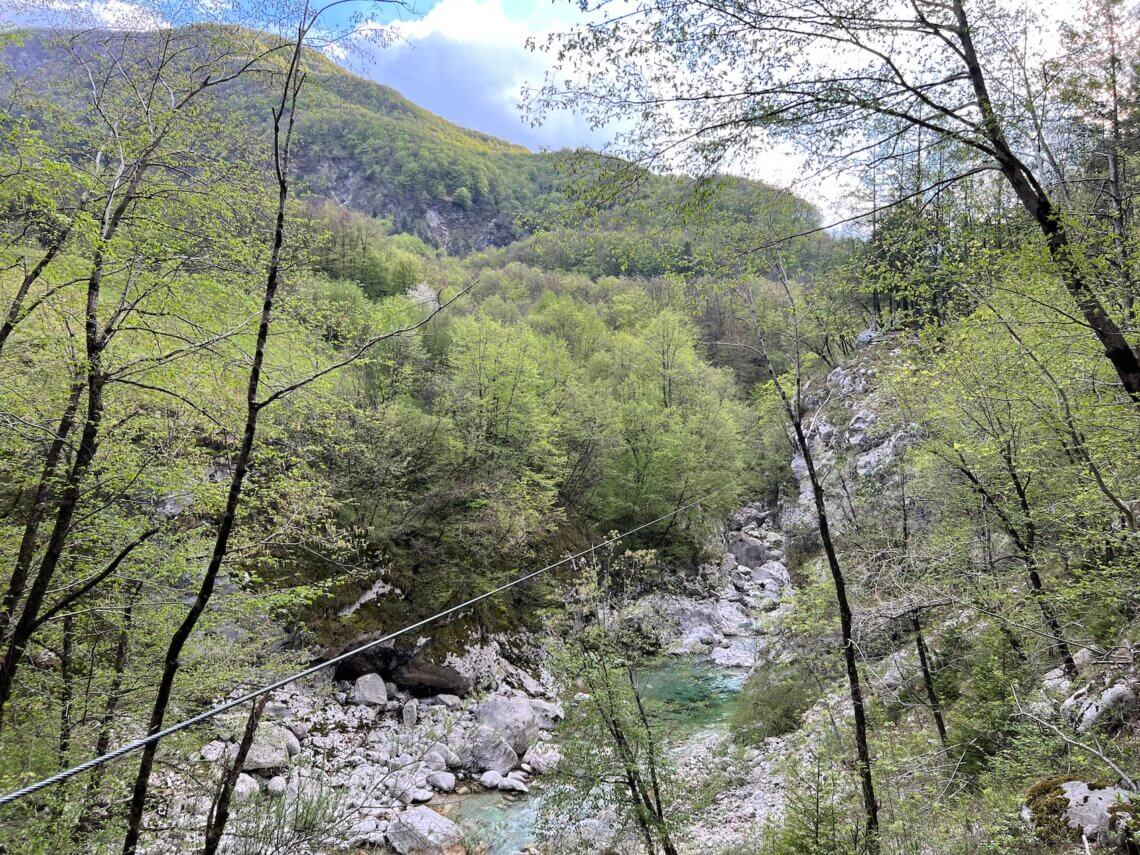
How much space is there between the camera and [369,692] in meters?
11.7

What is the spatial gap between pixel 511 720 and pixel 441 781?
6.99 ft

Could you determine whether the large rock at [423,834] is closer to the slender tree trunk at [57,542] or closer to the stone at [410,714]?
the stone at [410,714]

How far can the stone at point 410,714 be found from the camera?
11.5 meters

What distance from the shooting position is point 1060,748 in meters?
5.57

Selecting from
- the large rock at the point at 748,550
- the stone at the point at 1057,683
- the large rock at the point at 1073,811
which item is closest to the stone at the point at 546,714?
the stone at the point at 1057,683

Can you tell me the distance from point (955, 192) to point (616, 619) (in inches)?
247

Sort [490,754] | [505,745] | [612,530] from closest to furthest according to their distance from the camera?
[612,530]
[490,754]
[505,745]

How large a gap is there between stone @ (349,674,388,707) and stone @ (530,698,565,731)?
11.7 feet

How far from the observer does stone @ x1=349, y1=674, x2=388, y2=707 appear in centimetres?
1155

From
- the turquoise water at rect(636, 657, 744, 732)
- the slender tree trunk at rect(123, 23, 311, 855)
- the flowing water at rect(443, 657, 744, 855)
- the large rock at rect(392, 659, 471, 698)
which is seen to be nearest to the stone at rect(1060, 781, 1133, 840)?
the flowing water at rect(443, 657, 744, 855)

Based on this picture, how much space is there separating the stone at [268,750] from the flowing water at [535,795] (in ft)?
9.79

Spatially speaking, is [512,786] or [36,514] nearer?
[36,514]

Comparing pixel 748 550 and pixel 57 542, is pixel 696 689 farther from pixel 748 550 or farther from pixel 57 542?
pixel 57 542

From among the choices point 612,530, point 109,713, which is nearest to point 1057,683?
point 612,530
